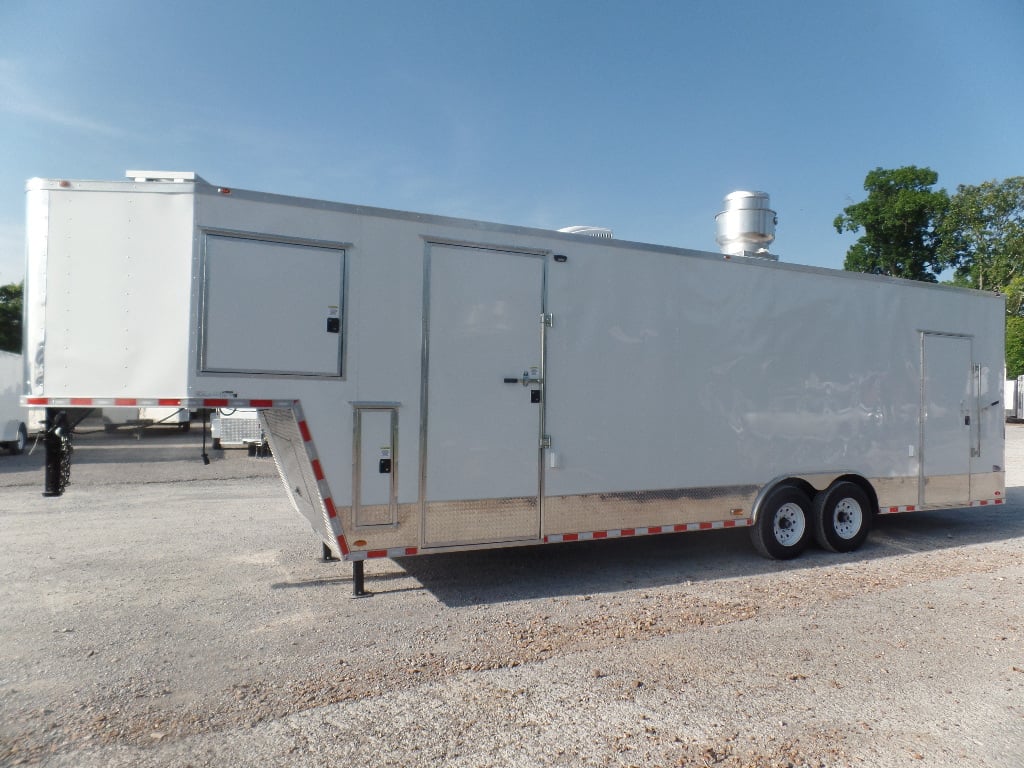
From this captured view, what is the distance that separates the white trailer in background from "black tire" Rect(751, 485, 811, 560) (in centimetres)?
1613

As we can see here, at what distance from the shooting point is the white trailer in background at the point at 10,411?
1666 cm

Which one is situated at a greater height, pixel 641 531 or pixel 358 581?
pixel 641 531

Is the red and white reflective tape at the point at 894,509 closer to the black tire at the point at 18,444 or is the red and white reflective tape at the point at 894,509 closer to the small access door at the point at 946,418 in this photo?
the small access door at the point at 946,418

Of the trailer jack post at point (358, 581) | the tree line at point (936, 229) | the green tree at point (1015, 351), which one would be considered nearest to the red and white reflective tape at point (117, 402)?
the trailer jack post at point (358, 581)

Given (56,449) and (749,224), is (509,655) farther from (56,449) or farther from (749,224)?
(749,224)

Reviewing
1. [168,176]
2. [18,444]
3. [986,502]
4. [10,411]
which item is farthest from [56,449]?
[18,444]

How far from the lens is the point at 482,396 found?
586 cm

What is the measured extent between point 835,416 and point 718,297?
6.27 feet

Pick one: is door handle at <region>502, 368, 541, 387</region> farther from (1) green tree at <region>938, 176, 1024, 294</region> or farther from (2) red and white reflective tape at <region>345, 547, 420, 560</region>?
(1) green tree at <region>938, 176, 1024, 294</region>

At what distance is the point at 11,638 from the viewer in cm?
495

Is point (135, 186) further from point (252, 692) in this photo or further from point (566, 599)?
point (566, 599)

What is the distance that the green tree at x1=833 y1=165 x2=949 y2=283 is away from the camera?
43094mm

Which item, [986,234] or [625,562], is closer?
[625,562]

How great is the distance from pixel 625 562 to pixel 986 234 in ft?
158
